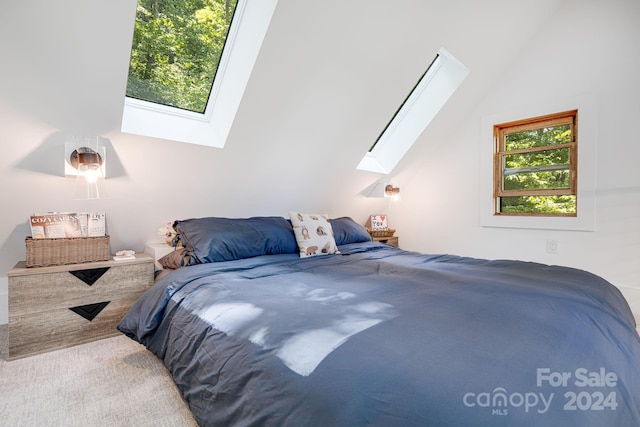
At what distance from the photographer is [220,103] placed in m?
2.38

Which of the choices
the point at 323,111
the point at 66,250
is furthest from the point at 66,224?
the point at 323,111

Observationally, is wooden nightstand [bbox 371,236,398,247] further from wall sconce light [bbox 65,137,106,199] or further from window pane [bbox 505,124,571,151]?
wall sconce light [bbox 65,137,106,199]

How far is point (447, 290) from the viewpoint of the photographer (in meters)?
1.48

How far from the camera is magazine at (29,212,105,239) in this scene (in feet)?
6.47

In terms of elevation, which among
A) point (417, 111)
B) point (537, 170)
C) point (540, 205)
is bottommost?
point (540, 205)

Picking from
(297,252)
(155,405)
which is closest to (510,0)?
(297,252)

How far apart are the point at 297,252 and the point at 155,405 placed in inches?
54.4

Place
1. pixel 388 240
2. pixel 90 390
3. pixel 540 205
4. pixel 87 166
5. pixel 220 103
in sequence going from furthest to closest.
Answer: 1. pixel 388 240
2. pixel 540 205
3. pixel 220 103
4. pixel 87 166
5. pixel 90 390

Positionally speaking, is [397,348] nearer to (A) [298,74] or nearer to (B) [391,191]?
(A) [298,74]

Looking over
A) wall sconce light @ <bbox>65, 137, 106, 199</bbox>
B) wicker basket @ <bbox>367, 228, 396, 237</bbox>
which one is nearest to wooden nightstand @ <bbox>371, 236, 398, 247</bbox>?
wicker basket @ <bbox>367, 228, 396, 237</bbox>

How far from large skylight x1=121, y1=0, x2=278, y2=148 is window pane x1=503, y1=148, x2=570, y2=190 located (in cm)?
285

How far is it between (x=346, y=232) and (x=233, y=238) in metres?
1.17

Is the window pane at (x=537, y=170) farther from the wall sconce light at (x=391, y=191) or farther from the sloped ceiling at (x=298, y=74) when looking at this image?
the wall sconce light at (x=391, y=191)

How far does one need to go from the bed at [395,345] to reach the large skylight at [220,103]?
107 centimetres
